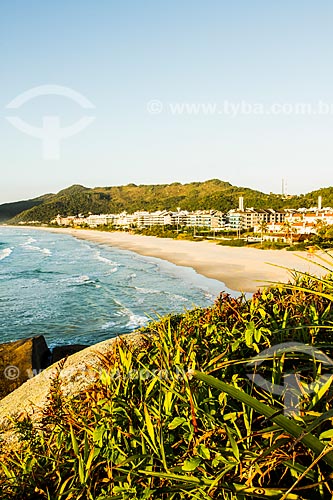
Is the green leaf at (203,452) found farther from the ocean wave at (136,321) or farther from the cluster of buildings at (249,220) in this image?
the cluster of buildings at (249,220)

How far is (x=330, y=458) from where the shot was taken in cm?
145

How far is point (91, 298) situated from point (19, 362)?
536 inches

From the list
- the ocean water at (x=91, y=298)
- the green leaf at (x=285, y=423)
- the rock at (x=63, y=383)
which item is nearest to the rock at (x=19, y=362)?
the ocean water at (x=91, y=298)

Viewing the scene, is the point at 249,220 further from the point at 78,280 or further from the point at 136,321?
the point at 136,321

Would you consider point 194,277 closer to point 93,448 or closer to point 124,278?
point 124,278

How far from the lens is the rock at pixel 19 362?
773cm

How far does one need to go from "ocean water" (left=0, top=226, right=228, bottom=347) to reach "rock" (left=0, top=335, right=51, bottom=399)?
287cm

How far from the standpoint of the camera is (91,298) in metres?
22.0

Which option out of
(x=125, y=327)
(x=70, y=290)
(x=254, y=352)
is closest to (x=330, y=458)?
(x=254, y=352)

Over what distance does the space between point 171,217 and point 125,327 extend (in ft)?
423

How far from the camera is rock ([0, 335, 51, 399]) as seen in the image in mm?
7734

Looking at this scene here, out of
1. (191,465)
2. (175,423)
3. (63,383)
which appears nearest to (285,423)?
(191,465)

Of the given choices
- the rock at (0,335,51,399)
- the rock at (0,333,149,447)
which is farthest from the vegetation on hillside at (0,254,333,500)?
the rock at (0,335,51,399)

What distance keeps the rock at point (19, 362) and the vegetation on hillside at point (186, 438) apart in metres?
5.47
